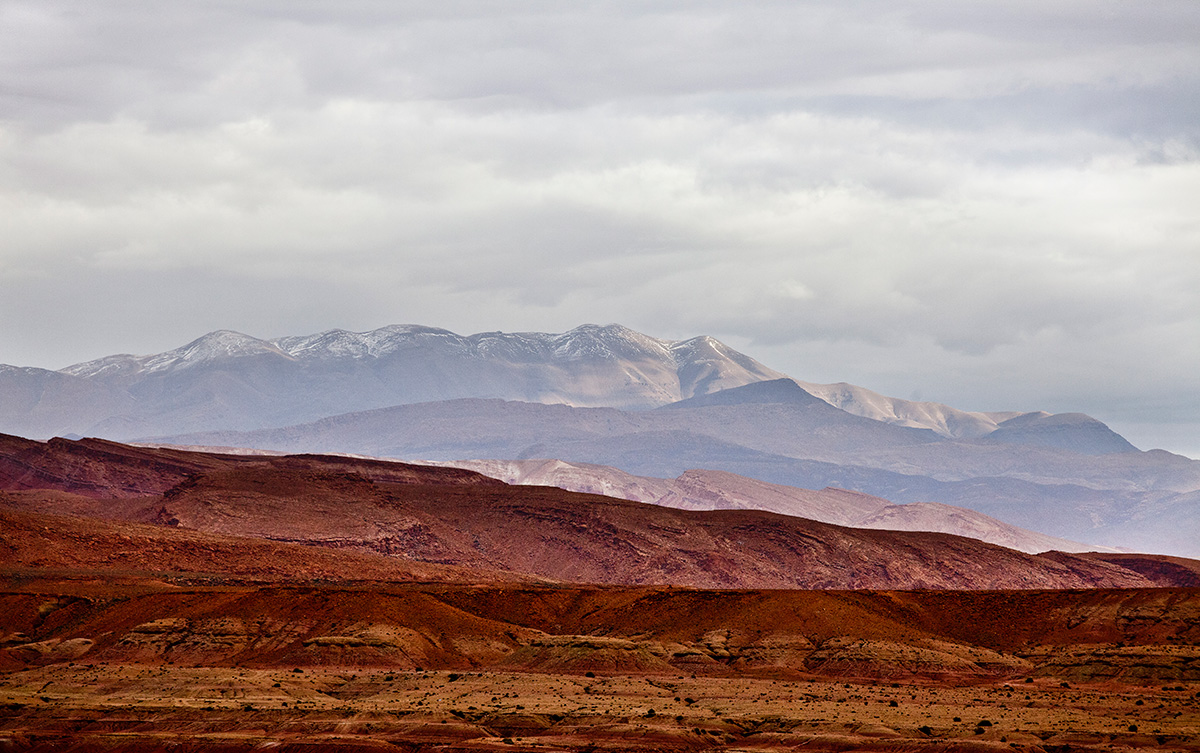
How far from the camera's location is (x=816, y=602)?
120 metres

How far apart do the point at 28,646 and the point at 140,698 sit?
2683 centimetres

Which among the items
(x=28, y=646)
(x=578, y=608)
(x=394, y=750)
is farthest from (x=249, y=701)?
(x=578, y=608)

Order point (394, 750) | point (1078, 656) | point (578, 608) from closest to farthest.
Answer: point (394, 750), point (1078, 656), point (578, 608)

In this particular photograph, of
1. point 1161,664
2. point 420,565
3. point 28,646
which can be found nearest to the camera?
point 1161,664

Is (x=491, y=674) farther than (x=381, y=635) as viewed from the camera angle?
No

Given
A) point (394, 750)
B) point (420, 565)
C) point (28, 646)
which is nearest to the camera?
point (394, 750)

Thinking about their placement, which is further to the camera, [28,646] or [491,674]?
[28,646]

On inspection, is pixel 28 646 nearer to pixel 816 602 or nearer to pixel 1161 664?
pixel 816 602

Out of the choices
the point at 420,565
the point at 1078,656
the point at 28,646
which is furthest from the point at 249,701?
the point at 420,565

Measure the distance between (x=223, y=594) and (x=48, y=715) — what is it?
130 feet

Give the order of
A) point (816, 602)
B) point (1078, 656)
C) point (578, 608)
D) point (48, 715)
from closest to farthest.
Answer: point (48, 715) → point (1078, 656) → point (816, 602) → point (578, 608)

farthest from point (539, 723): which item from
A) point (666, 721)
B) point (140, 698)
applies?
point (140, 698)

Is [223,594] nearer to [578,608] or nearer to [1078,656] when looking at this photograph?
[578,608]

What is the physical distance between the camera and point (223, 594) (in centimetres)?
12431
